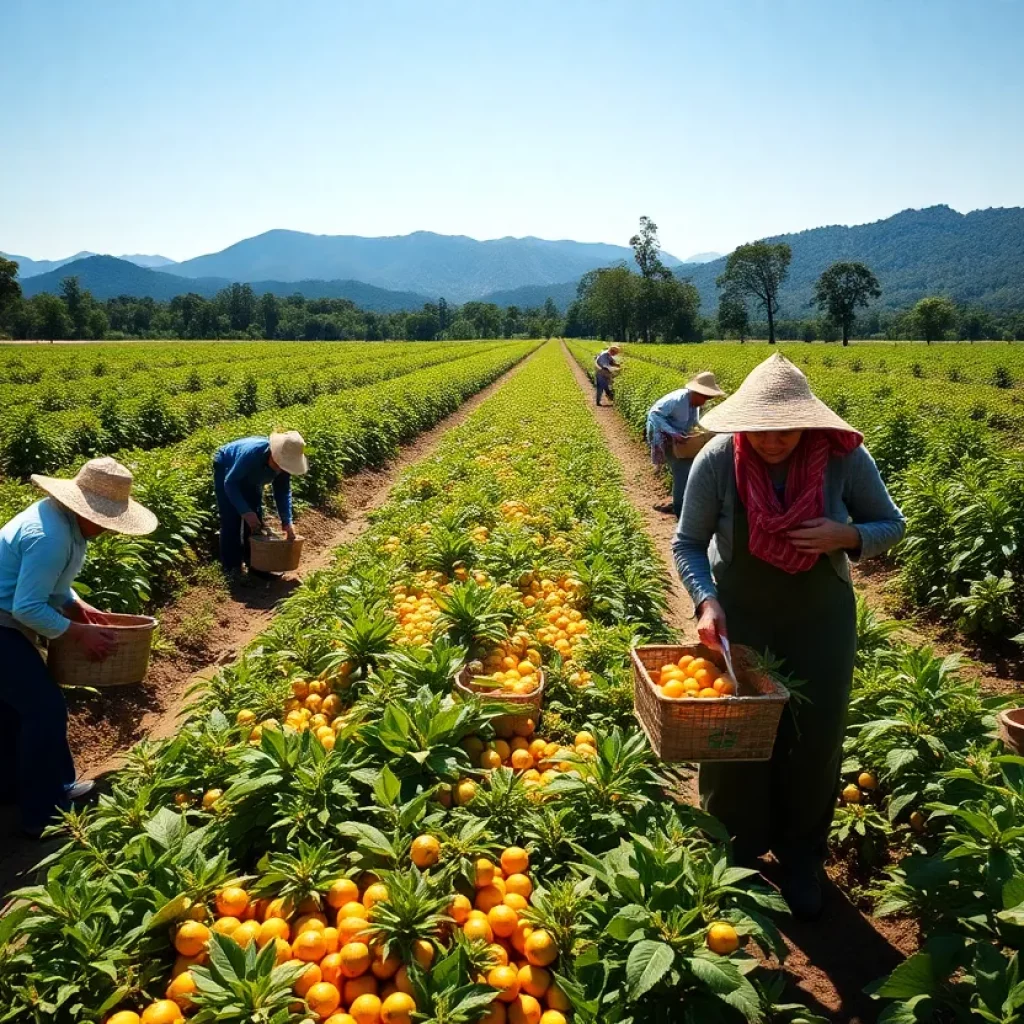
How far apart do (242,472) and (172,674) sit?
2.33 meters

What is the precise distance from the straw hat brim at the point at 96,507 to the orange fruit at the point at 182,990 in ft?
8.48

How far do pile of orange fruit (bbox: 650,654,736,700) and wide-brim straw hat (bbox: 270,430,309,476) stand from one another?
16.9 feet

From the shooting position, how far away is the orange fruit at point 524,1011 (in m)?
2.29

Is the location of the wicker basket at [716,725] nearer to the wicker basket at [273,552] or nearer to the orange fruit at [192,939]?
the orange fruit at [192,939]

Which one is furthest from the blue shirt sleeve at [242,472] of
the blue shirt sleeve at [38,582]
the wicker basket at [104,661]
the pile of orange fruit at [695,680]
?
the pile of orange fruit at [695,680]

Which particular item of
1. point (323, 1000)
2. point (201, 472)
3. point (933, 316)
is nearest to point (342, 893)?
point (323, 1000)

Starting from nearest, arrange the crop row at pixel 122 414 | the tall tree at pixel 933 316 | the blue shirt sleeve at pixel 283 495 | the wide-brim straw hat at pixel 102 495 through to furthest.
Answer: the wide-brim straw hat at pixel 102 495 → the blue shirt sleeve at pixel 283 495 → the crop row at pixel 122 414 → the tall tree at pixel 933 316

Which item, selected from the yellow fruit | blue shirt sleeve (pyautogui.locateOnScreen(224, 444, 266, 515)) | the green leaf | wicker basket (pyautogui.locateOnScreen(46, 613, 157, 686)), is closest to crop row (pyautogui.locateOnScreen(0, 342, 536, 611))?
blue shirt sleeve (pyautogui.locateOnScreen(224, 444, 266, 515))

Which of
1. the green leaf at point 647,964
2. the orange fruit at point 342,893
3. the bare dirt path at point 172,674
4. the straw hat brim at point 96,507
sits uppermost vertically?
the straw hat brim at point 96,507

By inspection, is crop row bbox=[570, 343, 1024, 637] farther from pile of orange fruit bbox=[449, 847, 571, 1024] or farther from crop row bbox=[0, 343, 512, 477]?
crop row bbox=[0, 343, 512, 477]

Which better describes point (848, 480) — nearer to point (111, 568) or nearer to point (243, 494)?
point (111, 568)

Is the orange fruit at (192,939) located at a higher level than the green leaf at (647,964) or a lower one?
lower

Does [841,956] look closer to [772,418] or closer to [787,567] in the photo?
[787,567]

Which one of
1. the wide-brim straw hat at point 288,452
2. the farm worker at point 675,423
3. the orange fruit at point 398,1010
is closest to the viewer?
the orange fruit at point 398,1010
